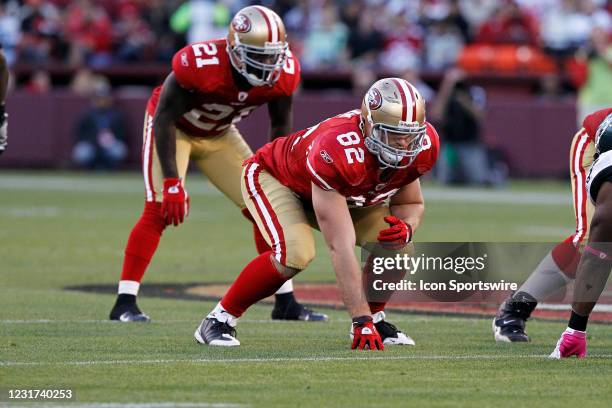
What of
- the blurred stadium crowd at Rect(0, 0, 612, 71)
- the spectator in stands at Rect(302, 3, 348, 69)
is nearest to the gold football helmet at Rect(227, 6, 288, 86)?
the blurred stadium crowd at Rect(0, 0, 612, 71)

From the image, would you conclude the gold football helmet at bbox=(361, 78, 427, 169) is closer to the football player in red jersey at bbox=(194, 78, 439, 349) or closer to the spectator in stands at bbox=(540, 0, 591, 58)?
the football player in red jersey at bbox=(194, 78, 439, 349)

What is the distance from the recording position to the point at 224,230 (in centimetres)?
1446

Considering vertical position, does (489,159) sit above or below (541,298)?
below

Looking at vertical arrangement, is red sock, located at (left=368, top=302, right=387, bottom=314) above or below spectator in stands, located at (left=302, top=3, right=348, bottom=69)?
above

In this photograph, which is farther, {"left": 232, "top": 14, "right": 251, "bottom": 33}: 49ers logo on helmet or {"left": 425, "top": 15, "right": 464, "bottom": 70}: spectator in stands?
{"left": 425, "top": 15, "right": 464, "bottom": 70}: spectator in stands

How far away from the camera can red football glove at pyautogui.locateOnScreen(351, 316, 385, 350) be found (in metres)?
6.62

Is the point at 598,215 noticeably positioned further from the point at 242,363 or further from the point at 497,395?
the point at 242,363

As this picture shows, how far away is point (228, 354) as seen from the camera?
6.62 metres

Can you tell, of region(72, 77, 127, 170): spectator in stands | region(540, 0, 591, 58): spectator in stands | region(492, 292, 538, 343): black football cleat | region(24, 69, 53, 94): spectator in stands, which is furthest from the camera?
region(24, 69, 53, 94): spectator in stands

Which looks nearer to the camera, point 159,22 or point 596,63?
point 596,63

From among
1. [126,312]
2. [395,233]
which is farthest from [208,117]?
[395,233]

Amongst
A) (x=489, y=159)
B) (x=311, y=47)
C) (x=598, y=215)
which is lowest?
(x=489, y=159)

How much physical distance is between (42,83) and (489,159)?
288 inches

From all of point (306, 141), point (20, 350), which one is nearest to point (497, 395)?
point (306, 141)
